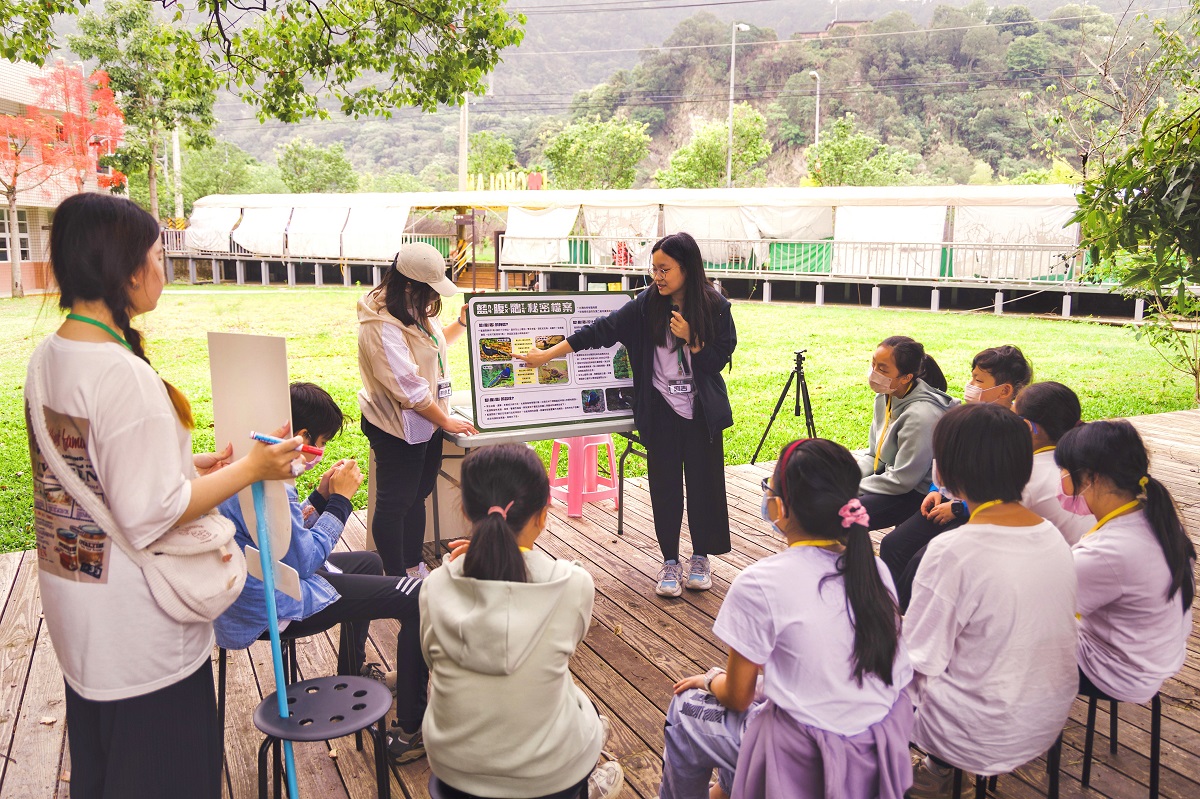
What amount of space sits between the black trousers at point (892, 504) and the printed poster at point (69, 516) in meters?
2.69

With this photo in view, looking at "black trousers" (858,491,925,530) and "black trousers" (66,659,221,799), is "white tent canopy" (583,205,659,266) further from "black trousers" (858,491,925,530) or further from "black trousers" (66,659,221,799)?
"black trousers" (66,659,221,799)

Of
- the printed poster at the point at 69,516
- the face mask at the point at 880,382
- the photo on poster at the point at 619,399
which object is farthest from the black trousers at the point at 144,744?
the photo on poster at the point at 619,399

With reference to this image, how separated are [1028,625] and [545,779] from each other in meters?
1.12

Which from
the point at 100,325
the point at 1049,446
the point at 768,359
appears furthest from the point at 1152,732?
the point at 768,359

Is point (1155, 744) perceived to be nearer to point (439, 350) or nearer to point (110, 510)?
point (110, 510)

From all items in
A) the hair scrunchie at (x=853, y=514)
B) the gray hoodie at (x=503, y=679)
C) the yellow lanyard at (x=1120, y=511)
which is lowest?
the gray hoodie at (x=503, y=679)

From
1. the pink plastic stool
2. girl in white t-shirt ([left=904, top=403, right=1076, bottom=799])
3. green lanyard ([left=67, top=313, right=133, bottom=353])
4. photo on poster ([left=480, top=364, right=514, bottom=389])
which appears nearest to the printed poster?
green lanyard ([left=67, top=313, right=133, bottom=353])

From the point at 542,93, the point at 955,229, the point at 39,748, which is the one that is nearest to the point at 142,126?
the point at 955,229

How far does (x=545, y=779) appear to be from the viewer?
71.7 inches

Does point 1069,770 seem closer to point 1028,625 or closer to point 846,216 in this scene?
point 1028,625

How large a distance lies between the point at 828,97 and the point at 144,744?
71.8m

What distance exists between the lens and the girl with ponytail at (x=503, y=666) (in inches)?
69.6

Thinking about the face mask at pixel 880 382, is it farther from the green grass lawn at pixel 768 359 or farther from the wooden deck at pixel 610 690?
the green grass lawn at pixel 768 359

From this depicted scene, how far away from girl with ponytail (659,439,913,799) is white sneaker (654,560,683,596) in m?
1.98
